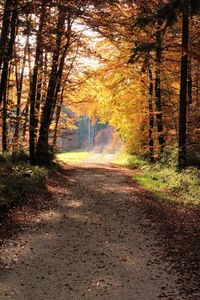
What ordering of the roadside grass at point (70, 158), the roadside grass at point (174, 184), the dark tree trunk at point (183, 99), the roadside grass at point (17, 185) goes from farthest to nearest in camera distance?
the roadside grass at point (70, 158)
the dark tree trunk at point (183, 99)
the roadside grass at point (174, 184)
the roadside grass at point (17, 185)

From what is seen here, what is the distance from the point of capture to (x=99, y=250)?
749 cm

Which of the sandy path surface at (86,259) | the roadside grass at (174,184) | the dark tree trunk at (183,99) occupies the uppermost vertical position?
the dark tree trunk at (183,99)

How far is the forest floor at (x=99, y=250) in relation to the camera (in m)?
5.77

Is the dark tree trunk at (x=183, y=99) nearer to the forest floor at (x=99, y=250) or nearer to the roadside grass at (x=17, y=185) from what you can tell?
the forest floor at (x=99, y=250)

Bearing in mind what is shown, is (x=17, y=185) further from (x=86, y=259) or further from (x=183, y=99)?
(x=183, y=99)

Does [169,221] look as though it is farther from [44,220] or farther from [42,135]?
[42,135]

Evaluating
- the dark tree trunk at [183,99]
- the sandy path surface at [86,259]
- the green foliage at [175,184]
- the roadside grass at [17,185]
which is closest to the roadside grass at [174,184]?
the green foliage at [175,184]

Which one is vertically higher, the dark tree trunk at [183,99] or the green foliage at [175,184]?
the dark tree trunk at [183,99]

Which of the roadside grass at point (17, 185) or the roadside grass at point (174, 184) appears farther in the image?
the roadside grass at point (174, 184)

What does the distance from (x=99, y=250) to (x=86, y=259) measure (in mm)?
545

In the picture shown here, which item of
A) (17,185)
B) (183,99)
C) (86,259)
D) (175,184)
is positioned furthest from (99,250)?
(183,99)

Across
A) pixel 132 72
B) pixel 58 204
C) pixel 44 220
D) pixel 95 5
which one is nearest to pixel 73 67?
pixel 132 72

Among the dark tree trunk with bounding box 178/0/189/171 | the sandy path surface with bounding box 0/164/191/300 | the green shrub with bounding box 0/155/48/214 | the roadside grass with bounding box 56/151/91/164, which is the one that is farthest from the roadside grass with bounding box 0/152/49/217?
the roadside grass with bounding box 56/151/91/164

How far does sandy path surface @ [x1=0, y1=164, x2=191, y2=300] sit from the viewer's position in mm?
5695
